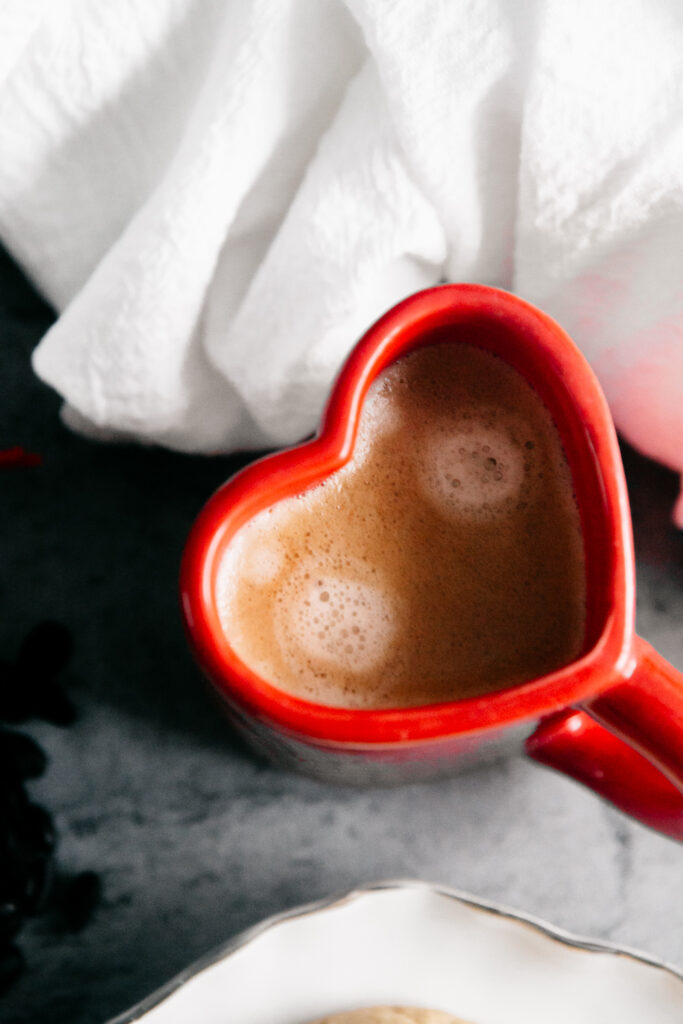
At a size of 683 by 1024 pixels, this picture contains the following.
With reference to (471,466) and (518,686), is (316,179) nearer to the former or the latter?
(471,466)

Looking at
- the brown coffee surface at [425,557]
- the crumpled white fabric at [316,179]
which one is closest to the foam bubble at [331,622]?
the brown coffee surface at [425,557]

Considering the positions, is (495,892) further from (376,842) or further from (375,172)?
(375,172)

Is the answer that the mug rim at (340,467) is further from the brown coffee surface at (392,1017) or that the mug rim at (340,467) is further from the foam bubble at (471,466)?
the brown coffee surface at (392,1017)

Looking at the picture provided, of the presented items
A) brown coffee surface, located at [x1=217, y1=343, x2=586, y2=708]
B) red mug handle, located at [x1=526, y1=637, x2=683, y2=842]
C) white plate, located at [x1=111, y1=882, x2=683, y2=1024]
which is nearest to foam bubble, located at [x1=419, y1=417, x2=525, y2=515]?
brown coffee surface, located at [x1=217, y1=343, x2=586, y2=708]

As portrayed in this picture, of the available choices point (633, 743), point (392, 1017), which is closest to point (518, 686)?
point (633, 743)

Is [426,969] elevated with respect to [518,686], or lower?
lower
